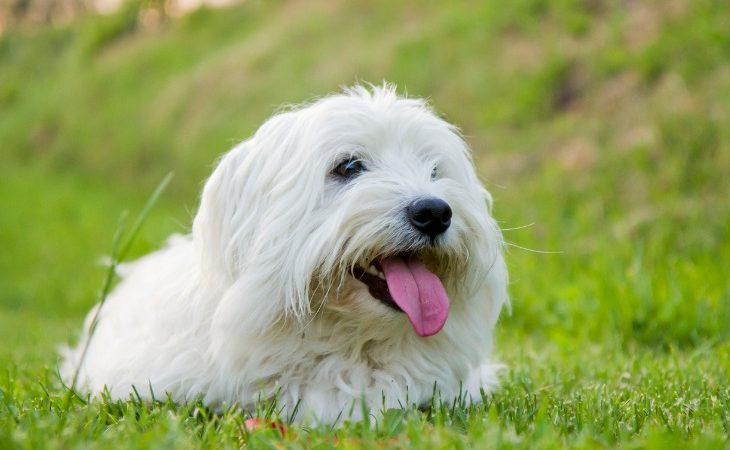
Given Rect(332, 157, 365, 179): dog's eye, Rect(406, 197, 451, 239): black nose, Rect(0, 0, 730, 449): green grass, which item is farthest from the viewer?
Rect(332, 157, 365, 179): dog's eye

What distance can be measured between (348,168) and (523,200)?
6.09 meters

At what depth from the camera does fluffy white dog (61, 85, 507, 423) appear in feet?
9.78

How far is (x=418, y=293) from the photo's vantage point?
117 inches

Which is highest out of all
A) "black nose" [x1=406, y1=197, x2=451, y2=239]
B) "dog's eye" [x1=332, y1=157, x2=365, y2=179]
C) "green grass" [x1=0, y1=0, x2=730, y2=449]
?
"dog's eye" [x1=332, y1=157, x2=365, y2=179]

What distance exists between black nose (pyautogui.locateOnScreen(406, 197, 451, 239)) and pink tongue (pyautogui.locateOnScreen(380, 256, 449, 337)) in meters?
0.16

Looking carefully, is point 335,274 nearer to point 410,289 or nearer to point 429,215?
point 410,289

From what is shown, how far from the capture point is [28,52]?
3522 centimetres

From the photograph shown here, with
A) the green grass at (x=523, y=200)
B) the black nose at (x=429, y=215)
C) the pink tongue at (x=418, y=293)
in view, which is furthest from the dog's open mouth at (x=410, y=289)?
the green grass at (x=523, y=200)

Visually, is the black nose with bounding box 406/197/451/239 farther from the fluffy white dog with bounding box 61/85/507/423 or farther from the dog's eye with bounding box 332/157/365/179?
the dog's eye with bounding box 332/157/365/179

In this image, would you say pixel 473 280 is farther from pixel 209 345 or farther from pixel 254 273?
pixel 209 345

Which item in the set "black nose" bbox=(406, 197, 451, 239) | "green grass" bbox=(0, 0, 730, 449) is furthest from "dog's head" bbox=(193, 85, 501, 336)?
"green grass" bbox=(0, 0, 730, 449)

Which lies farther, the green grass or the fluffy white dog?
the fluffy white dog

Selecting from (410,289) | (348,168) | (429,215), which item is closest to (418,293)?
(410,289)

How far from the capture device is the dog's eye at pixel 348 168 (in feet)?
10.6
